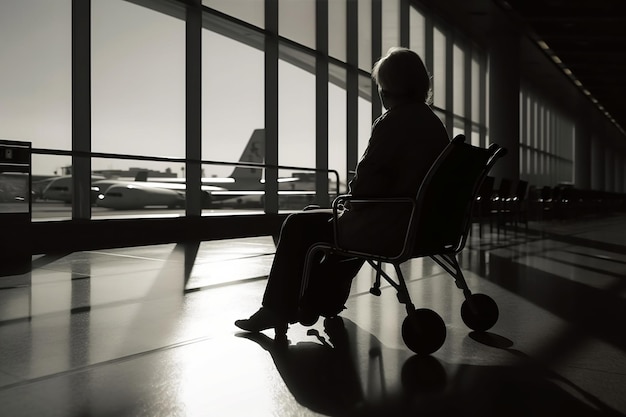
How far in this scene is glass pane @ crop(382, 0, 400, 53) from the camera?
13.5 metres

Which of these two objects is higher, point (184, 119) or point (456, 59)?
point (456, 59)

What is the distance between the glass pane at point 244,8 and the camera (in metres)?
9.00

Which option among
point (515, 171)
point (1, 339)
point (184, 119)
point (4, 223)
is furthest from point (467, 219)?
point (515, 171)

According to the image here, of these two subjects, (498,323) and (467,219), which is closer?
(467,219)

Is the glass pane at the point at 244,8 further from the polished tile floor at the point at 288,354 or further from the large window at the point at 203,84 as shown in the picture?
the polished tile floor at the point at 288,354

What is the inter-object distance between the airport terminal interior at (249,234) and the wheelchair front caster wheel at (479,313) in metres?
0.07

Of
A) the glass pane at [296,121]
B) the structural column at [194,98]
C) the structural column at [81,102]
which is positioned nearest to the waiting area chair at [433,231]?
the structural column at [81,102]

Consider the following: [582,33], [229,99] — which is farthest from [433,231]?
[582,33]

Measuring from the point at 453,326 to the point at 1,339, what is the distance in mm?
1987

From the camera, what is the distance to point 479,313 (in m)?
2.77

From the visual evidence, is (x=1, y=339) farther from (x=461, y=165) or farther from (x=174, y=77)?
(x=174, y=77)

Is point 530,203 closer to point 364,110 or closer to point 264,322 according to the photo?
point 364,110

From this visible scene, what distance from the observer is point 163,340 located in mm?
2545

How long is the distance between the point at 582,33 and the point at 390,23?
6.53 metres
